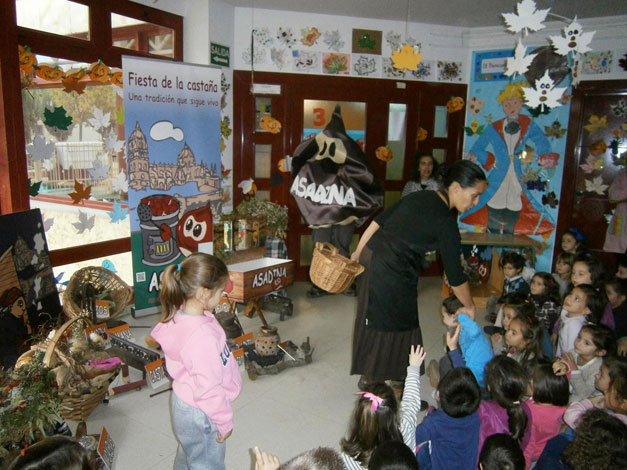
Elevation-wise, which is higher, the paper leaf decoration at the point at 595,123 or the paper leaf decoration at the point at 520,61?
the paper leaf decoration at the point at 520,61

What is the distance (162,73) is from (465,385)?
12.1 feet

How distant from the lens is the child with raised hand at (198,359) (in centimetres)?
187

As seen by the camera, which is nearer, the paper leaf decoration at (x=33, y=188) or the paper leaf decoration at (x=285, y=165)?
the paper leaf decoration at (x=33, y=188)

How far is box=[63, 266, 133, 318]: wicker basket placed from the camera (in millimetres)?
3900

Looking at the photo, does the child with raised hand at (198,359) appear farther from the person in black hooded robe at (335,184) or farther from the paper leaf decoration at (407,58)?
the person in black hooded robe at (335,184)

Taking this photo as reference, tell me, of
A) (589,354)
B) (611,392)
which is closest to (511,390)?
(611,392)

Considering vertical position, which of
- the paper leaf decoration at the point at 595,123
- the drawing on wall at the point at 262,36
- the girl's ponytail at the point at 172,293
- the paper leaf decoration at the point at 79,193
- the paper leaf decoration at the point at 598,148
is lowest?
the girl's ponytail at the point at 172,293

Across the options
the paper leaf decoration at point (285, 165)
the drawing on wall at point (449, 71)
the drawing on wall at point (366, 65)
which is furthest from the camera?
the drawing on wall at point (449, 71)

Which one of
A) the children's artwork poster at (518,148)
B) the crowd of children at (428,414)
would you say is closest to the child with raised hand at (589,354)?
the crowd of children at (428,414)

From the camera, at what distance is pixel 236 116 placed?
18.7ft

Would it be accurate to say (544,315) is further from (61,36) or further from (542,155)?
(61,36)

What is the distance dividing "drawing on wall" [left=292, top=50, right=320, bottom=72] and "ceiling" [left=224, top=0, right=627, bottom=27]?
1.51ft

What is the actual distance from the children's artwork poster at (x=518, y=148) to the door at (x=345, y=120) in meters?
0.30

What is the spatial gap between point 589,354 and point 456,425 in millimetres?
1416
